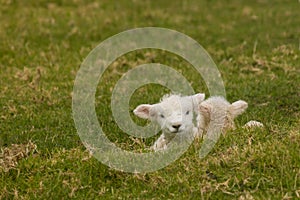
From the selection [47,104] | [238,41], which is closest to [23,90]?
[47,104]

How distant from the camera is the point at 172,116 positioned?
8.81 m

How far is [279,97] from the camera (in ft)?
37.8

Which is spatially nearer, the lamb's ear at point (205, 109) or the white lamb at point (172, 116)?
the white lamb at point (172, 116)

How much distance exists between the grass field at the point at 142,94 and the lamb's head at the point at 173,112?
1.01ft

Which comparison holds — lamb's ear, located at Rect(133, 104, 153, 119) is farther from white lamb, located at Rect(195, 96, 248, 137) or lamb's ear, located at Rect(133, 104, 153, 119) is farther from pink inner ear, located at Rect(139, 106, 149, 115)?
white lamb, located at Rect(195, 96, 248, 137)

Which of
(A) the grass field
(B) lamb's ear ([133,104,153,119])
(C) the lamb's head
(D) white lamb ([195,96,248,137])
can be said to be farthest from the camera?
(D) white lamb ([195,96,248,137])

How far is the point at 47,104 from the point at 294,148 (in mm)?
4674

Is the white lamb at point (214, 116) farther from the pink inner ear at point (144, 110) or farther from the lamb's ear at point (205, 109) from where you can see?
the pink inner ear at point (144, 110)

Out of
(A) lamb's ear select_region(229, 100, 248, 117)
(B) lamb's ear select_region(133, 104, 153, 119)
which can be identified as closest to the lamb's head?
(B) lamb's ear select_region(133, 104, 153, 119)

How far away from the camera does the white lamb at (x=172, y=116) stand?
344 inches

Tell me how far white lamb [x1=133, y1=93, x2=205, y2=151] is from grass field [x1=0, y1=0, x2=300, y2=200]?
278mm

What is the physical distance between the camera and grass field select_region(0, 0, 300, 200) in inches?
311

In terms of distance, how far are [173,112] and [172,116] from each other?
0.07 meters

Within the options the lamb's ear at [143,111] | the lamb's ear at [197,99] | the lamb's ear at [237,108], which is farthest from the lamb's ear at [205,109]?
the lamb's ear at [143,111]
